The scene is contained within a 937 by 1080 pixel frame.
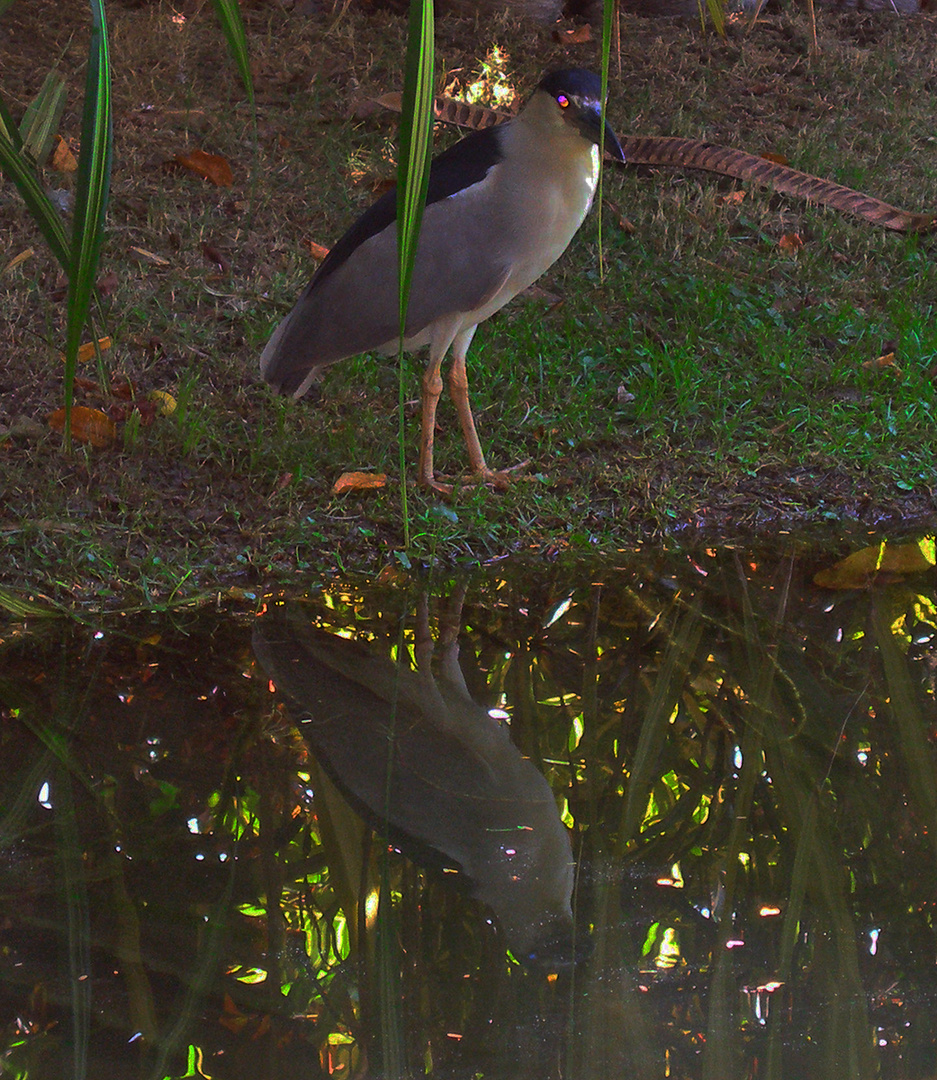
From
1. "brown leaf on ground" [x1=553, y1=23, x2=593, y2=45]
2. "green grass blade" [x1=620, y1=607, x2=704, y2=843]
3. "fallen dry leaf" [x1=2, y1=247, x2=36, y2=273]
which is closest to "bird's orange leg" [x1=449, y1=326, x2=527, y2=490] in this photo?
"green grass blade" [x1=620, y1=607, x2=704, y2=843]

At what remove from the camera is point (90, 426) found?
337 centimetres

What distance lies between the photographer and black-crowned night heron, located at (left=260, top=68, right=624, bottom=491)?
316 centimetres

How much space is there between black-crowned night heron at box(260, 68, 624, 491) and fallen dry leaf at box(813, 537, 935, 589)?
107 cm

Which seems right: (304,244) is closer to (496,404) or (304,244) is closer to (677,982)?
(496,404)

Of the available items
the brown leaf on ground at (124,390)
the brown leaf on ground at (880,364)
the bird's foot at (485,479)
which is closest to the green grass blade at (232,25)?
the bird's foot at (485,479)

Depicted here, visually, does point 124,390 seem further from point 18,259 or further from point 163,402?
point 18,259

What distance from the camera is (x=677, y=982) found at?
5.83 ft

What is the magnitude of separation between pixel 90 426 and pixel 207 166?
1.65m

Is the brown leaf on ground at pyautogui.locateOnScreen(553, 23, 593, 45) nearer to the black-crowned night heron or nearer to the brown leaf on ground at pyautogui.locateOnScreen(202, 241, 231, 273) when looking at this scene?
the brown leaf on ground at pyautogui.locateOnScreen(202, 241, 231, 273)

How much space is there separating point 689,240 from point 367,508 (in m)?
2.03

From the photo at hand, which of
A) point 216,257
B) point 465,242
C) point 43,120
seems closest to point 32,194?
point 465,242

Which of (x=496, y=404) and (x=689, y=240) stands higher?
(x=689, y=240)

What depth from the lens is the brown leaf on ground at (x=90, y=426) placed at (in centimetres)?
337

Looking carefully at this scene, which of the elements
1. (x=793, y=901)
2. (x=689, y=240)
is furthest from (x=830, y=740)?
(x=689, y=240)
